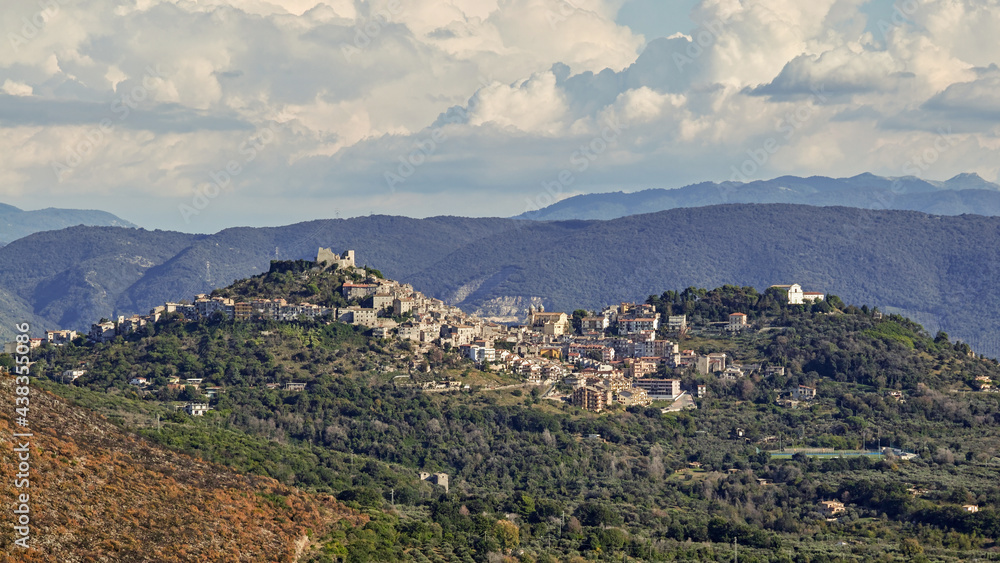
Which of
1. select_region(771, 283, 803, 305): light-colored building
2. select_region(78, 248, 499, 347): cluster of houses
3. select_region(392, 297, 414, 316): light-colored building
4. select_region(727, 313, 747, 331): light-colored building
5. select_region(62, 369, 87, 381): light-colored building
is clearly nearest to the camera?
select_region(62, 369, 87, 381): light-colored building

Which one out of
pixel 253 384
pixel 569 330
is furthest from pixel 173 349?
pixel 569 330

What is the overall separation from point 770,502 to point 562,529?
1787 centimetres

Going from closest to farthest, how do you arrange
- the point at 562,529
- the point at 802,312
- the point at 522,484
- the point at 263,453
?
the point at 562,529
the point at 263,453
the point at 522,484
the point at 802,312

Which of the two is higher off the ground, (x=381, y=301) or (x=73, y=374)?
(x=381, y=301)

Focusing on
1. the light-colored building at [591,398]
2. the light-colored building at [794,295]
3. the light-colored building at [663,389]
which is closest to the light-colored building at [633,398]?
the light-colored building at [663,389]

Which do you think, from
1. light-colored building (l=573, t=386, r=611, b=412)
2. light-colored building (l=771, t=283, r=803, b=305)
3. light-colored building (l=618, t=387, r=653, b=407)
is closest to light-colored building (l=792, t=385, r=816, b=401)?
light-colored building (l=618, t=387, r=653, b=407)

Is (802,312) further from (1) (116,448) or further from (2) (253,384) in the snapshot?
(1) (116,448)

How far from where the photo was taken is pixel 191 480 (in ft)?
144

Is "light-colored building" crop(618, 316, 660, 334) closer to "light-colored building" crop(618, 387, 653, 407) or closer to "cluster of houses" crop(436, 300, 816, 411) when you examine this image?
"cluster of houses" crop(436, 300, 816, 411)

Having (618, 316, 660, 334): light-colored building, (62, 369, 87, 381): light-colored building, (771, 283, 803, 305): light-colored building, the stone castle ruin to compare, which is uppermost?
the stone castle ruin

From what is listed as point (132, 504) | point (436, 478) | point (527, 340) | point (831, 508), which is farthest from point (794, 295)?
point (132, 504)

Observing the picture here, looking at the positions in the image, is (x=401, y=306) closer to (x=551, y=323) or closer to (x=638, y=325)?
(x=551, y=323)

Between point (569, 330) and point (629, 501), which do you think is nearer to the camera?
point (629, 501)

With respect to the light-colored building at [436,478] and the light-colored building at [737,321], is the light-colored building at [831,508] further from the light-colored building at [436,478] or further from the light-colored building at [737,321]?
the light-colored building at [737,321]
